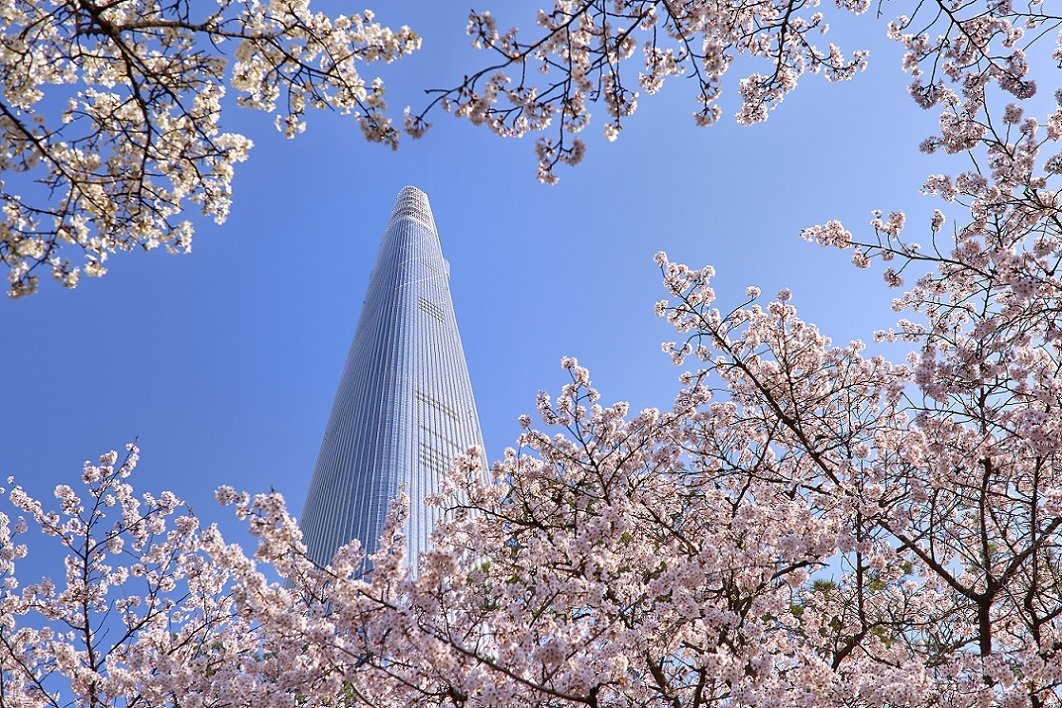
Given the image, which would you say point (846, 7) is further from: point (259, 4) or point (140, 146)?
point (140, 146)

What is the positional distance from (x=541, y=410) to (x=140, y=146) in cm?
431

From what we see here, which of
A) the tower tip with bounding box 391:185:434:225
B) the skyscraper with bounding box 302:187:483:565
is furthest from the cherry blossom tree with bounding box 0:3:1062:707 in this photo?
the tower tip with bounding box 391:185:434:225

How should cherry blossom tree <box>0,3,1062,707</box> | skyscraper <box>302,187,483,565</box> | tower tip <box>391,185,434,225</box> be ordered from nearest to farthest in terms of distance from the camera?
cherry blossom tree <box>0,3,1062,707</box> < skyscraper <box>302,187,483,565</box> < tower tip <box>391,185,434,225</box>

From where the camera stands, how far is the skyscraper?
→ 48938mm

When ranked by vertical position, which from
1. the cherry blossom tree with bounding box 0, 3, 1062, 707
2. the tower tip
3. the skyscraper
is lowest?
the cherry blossom tree with bounding box 0, 3, 1062, 707

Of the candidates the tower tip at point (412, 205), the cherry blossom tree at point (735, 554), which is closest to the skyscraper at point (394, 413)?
the tower tip at point (412, 205)

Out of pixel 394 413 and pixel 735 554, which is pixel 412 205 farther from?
pixel 735 554

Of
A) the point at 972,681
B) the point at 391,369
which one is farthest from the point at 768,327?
the point at 391,369

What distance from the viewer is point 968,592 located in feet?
16.1

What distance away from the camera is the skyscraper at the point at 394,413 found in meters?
48.9

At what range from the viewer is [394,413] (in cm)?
5547

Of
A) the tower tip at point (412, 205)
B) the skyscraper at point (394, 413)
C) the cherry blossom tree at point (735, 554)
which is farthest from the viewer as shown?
the tower tip at point (412, 205)

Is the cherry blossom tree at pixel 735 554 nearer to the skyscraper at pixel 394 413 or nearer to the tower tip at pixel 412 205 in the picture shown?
the skyscraper at pixel 394 413

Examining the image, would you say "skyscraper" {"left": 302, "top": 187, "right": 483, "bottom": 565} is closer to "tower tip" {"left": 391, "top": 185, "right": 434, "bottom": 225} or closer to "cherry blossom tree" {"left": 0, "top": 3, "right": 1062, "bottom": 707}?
"tower tip" {"left": 391, "top": 185, "right": 434, "bottom": 225}
